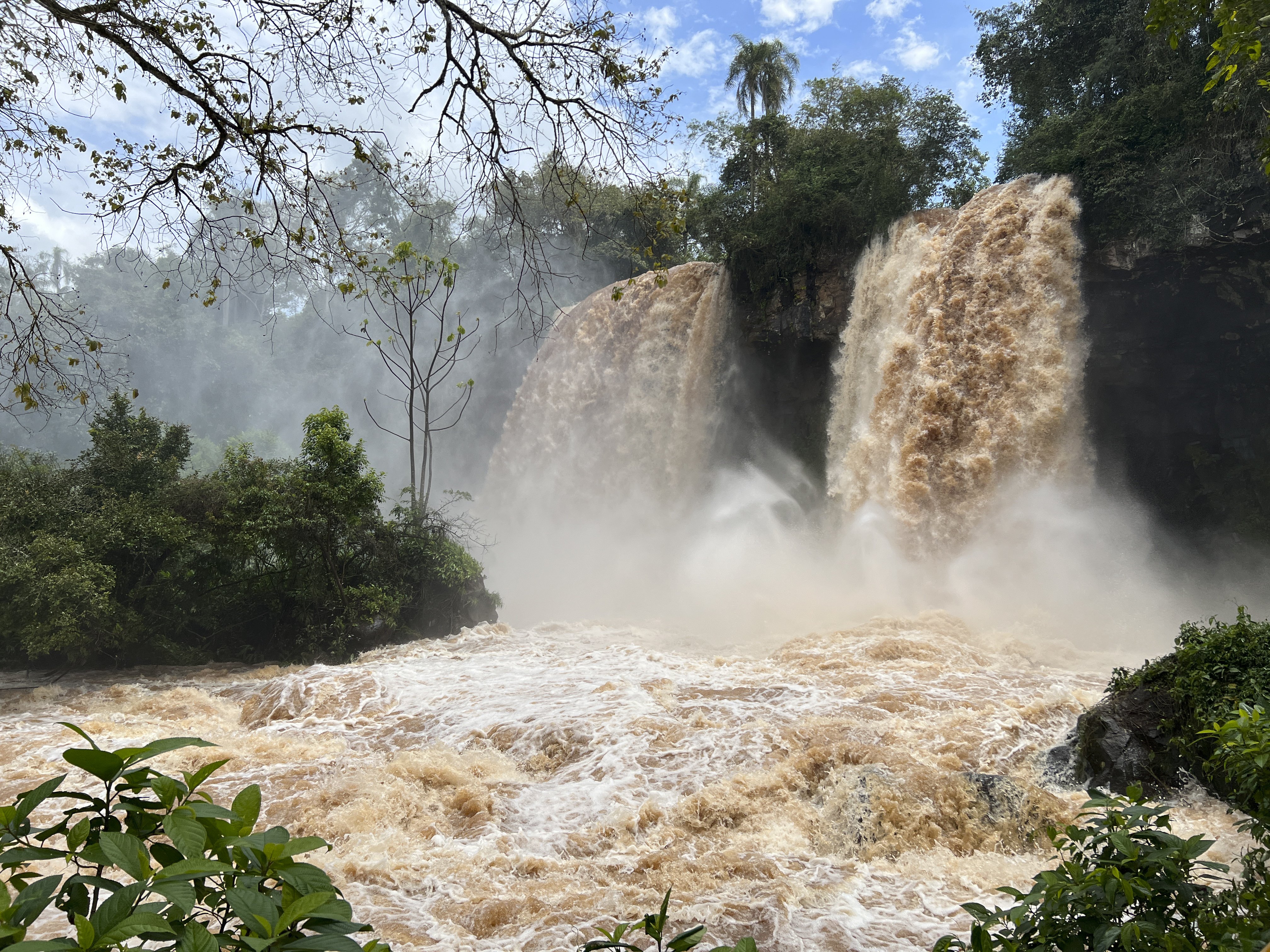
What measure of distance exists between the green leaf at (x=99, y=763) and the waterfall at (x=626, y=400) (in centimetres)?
1775

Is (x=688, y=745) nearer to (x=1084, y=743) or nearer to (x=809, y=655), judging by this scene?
(x=1084, y=743)

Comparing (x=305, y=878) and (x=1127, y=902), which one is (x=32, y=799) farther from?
(x=1127, y=902)

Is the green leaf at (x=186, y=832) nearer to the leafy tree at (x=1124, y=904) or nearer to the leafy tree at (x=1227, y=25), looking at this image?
the leafy tree at (x=1124, y=904)

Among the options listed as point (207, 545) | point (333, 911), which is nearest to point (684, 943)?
point (333, 911)

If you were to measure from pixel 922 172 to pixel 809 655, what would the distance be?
37.9ft

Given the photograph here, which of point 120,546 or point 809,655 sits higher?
point 120,546

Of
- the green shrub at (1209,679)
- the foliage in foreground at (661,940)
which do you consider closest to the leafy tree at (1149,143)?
the green shrub at (1209,679)

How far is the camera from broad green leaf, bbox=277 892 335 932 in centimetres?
105

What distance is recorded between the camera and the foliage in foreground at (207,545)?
11.3 metres

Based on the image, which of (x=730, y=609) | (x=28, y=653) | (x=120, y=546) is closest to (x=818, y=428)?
(x=730, y=609)

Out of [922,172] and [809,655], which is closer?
[809,655]

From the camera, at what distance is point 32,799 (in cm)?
109

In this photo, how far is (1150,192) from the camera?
12.1m

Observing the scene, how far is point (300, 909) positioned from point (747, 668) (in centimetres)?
842
